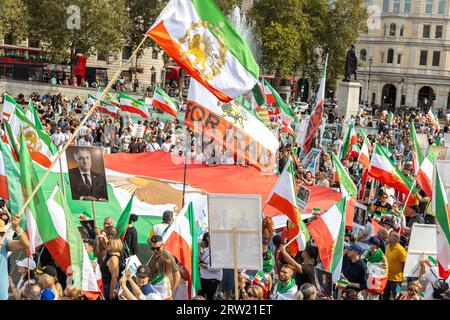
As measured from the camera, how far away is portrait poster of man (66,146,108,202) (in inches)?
415

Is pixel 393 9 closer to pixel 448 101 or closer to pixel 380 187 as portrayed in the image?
pixel 448 101

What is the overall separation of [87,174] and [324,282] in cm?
346

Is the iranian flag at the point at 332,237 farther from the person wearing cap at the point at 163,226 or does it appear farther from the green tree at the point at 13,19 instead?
the green tree at the point at 13,19

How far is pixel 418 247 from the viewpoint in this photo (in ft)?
31.9

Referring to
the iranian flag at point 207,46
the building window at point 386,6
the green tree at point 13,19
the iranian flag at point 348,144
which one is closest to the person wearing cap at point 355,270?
the iranian flag at point 207,46

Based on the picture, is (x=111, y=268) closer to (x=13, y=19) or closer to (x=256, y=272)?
(x=256, y=272)

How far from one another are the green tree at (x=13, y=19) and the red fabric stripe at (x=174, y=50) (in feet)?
128

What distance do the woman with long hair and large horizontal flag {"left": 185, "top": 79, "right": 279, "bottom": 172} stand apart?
3.09 meters

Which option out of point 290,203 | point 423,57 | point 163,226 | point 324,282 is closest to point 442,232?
point 324,282

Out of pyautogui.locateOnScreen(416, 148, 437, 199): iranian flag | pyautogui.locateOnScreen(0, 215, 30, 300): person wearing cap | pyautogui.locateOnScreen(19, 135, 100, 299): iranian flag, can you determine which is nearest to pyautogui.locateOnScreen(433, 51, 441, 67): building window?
pyautogui.locateOnScreen(416, 148, 437, 199): iranian flag

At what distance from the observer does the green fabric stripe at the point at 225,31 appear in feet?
34.9

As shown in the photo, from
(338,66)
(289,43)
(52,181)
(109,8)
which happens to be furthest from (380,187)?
(338,66)
